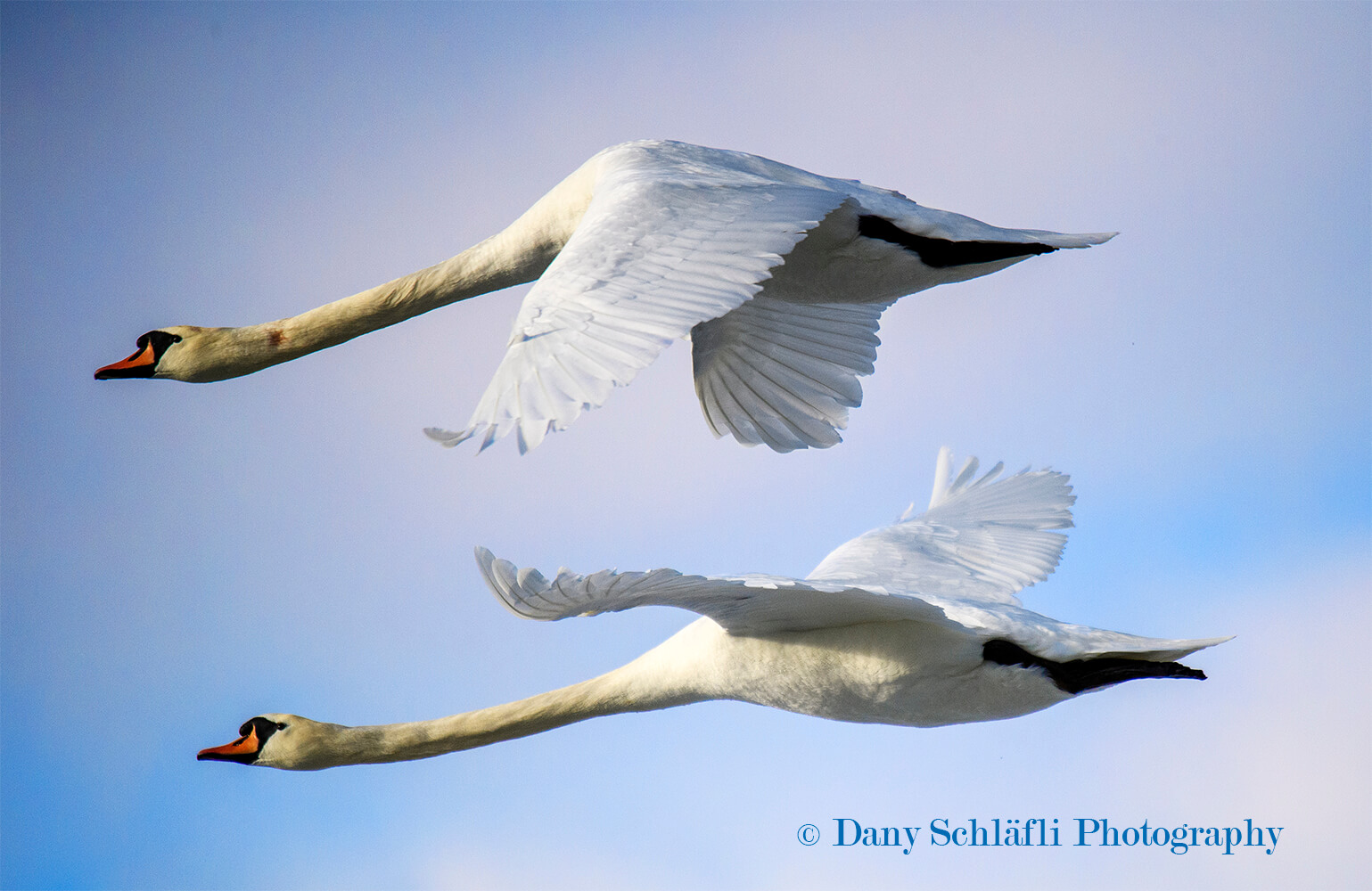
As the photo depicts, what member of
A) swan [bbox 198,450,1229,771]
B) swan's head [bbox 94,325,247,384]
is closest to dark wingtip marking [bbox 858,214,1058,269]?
Answer: swan [bbox 198,450,1229,771]

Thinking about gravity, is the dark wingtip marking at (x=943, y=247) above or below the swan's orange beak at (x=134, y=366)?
above

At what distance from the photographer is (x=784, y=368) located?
24.2 feet

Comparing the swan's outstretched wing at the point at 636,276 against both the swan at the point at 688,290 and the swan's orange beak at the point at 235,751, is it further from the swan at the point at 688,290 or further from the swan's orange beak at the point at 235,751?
the swan's orange beak at the point at 235,751

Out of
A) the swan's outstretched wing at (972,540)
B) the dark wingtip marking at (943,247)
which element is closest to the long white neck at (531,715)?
the swan's outstretched wing at (972,540)

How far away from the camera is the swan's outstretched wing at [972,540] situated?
755 centimetres

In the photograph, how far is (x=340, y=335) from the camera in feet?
23.7

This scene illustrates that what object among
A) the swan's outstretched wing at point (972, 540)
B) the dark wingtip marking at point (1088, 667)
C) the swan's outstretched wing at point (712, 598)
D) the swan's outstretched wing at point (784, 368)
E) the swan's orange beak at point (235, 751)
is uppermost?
the swan's outstretched wing at point (784, 368)

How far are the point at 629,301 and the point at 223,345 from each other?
3127 millimetres

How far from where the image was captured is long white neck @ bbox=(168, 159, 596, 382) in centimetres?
668

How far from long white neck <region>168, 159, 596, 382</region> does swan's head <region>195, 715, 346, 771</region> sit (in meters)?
1.56

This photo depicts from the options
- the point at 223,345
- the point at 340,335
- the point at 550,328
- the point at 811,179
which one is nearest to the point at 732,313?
the point at 811,179

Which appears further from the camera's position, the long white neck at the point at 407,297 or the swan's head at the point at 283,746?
the swan's head at the point at 283,746

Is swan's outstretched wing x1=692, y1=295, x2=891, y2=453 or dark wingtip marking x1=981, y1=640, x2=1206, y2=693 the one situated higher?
swan's outstretched wing x1=692, y1=295, x2=891, y2=453

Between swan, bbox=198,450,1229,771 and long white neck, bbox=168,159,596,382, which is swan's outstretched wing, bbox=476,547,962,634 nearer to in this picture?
swan, bbox=198,450,1229,771
